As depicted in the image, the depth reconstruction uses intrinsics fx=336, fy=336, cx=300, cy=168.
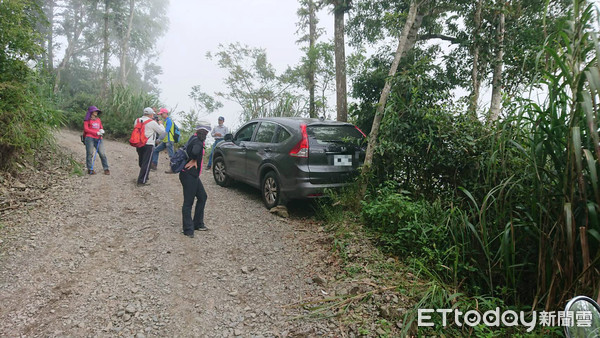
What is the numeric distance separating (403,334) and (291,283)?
4.68ft

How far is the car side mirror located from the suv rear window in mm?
4123

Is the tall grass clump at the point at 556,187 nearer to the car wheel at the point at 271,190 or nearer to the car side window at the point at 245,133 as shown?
the car wheel at the point at 271,190

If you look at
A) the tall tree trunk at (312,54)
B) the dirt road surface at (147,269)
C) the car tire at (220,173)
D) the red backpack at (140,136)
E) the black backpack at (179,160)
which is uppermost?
the tall tree trunk at (312,54)

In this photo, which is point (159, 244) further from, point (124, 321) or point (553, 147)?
point (553, 147)

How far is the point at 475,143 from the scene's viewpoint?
4750 mm

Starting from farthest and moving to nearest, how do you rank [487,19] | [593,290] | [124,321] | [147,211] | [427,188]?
1. [487,19]
2. [147,211]
3. [427,188]
4. [124,321]
5. [593,290]

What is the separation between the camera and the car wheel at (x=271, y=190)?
5.95 meters

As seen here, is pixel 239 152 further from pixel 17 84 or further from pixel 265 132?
pixel 17 84

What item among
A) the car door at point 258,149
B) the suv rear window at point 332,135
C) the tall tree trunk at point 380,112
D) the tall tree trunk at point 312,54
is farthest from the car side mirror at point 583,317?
the tall tree trunk at point 312,54

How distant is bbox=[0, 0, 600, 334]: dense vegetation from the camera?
266 centimetres

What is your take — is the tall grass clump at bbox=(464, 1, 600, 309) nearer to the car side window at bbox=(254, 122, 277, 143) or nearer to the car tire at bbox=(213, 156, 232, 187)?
the car side window at bbox=(254, 122, 277, 143)

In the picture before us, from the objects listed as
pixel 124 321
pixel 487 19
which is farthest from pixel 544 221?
pixel 487 19

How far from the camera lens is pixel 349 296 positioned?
3443 millimetres

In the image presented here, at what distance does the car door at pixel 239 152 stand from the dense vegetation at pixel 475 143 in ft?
7.93
